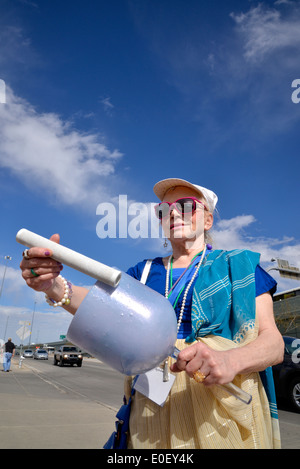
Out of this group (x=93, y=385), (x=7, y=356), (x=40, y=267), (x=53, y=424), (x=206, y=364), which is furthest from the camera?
(x=7, y=356)

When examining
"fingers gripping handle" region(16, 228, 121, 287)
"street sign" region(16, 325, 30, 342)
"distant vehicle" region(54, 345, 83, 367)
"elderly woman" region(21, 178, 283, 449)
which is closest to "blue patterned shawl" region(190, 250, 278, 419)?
"elderly woman" region(21, 178, 283, 449)

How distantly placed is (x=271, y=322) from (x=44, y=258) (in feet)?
2.89

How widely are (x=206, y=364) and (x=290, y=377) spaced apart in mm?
7000

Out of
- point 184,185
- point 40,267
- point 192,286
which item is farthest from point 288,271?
point 40,267

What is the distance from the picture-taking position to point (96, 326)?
1.01 metres

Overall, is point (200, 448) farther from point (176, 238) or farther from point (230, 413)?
point (176, 238)

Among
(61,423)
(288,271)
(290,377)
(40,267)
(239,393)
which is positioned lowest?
(61,423)

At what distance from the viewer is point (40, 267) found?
3.61 feet

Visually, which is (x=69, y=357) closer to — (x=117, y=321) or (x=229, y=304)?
(x=229, y=304)

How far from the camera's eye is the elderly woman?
1089 millimetres

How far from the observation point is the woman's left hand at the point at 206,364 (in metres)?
0.98

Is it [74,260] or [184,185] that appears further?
[184,185]

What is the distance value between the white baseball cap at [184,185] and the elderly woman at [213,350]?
11.6 inches

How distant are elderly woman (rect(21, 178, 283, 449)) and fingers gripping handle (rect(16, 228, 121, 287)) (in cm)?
3
